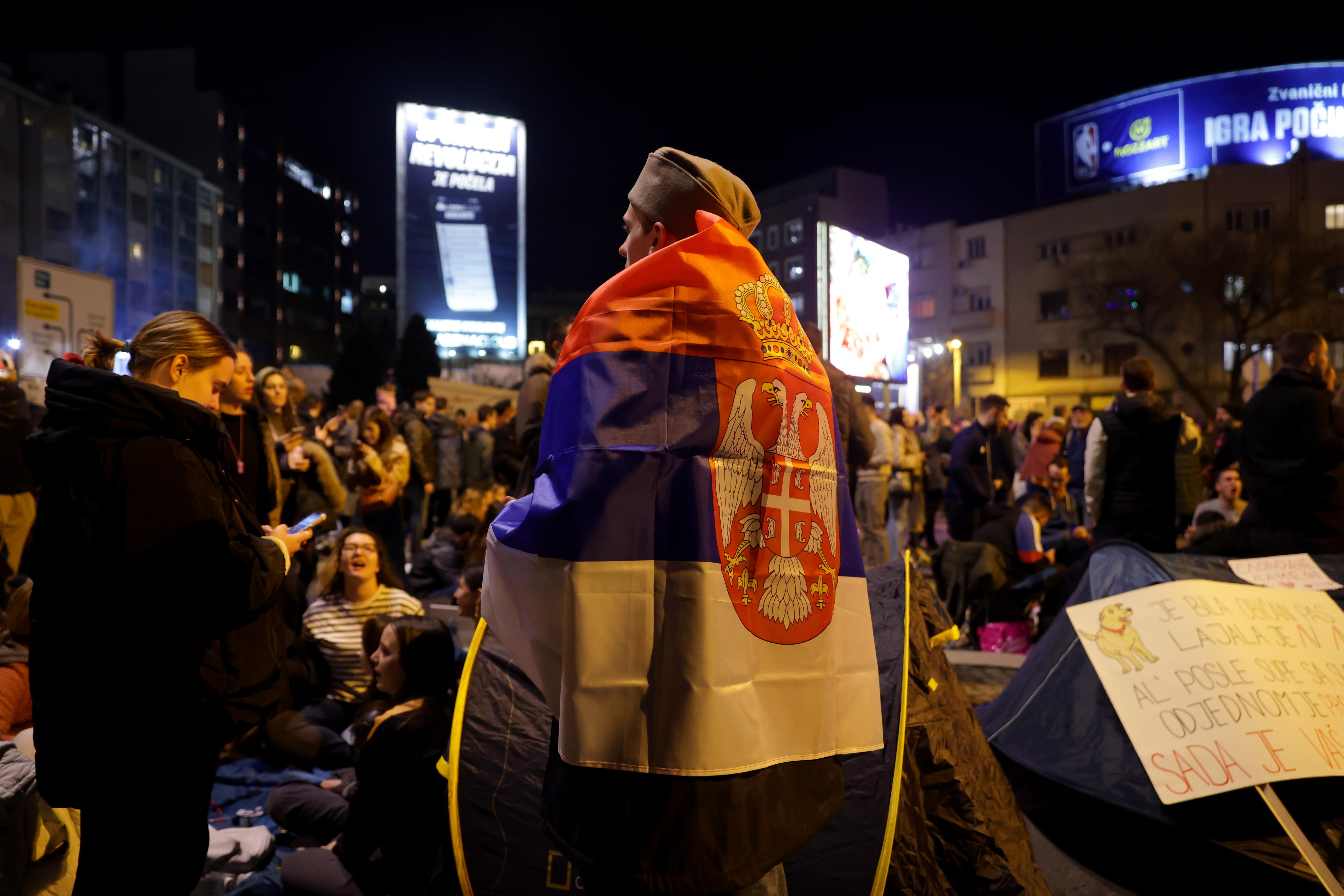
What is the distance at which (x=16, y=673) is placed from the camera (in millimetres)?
3344

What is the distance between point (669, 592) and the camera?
1.58 metres

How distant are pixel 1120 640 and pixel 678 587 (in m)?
2.79

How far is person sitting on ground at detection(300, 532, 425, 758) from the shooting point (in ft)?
16.5

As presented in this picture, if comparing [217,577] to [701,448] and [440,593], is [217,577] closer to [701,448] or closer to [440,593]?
[701,448]

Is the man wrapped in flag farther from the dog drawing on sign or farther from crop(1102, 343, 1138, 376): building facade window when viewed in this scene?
crop(1102, 343, 1138, 376): building facade window

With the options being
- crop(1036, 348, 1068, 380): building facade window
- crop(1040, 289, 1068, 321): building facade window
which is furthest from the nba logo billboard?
crop(1036, 348, 1068, 380): building facade window

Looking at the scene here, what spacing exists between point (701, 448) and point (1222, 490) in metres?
6.99

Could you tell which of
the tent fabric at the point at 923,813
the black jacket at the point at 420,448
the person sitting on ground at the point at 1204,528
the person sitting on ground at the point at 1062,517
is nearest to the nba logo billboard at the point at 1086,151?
the person sitting on ground at the point at 1062,517

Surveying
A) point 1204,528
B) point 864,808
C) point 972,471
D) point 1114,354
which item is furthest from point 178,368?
point 1114,354

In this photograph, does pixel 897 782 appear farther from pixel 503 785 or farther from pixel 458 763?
pixel 458 763

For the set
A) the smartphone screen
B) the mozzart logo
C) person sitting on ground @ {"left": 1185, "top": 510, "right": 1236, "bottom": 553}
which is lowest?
person sitting on ground @ {"left": 1185, "top": 510, "right": 1236, "bottom": 553}

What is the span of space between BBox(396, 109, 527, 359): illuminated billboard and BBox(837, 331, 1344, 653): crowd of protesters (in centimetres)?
2871

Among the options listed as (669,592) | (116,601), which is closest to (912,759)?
(669,592)

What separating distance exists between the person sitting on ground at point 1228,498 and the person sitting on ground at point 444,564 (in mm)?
6131
